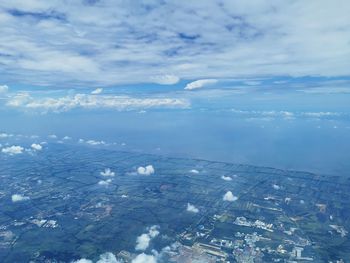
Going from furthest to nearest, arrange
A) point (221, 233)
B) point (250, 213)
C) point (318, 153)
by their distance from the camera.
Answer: point (318, 153), point (250, 213), point (221, 233)

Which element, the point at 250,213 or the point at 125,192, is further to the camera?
the point at 125,192

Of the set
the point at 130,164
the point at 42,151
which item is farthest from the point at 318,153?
the point at 42,151

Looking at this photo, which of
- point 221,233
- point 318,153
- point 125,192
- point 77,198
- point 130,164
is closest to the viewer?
point 221,233

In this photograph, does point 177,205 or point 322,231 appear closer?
point 322,231

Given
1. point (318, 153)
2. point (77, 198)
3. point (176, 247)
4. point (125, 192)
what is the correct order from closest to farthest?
point (176, 247) < point (77, 198) < point (125, 192) < point (318, 153)

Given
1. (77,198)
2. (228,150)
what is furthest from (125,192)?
(228,150)

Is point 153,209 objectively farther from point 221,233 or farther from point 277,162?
point 277,162

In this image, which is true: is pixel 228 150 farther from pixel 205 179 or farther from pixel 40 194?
pixel 40 194

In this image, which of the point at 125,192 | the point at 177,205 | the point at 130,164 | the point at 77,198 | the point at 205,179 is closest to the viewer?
the point at 177,205
